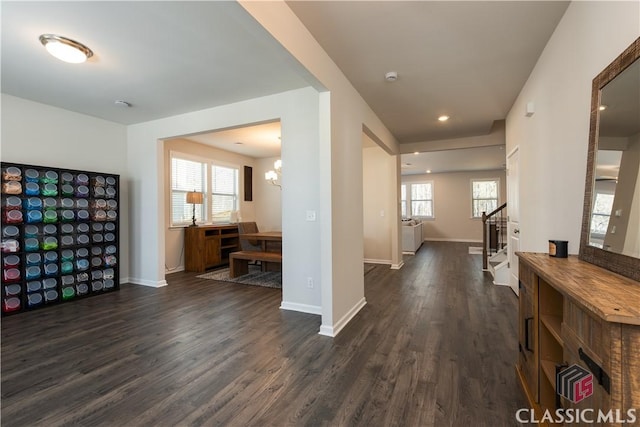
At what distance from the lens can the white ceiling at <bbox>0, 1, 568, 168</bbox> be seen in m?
2.05

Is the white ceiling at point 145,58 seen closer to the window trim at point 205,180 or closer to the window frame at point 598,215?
the window trim at point 205,180

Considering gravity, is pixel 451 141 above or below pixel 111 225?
above

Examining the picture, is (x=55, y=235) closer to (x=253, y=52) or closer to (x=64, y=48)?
(x=64, y=48)

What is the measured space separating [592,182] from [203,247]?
5.57m

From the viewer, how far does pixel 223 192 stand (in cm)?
674

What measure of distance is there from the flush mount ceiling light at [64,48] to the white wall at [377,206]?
484 centimetres

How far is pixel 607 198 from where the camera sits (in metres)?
1.48

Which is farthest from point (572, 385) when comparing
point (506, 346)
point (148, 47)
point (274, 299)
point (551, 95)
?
point (148, 47)

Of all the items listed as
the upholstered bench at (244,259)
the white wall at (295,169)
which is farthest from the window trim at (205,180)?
the white wall at (295,169)

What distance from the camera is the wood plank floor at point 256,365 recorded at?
1.64 m

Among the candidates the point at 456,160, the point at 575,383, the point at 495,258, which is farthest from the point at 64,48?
the point at 456,160

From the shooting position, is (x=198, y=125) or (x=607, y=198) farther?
(x=198, y=125)

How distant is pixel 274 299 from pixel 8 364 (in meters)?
2.38

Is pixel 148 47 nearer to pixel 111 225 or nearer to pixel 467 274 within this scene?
pixel 111 225
